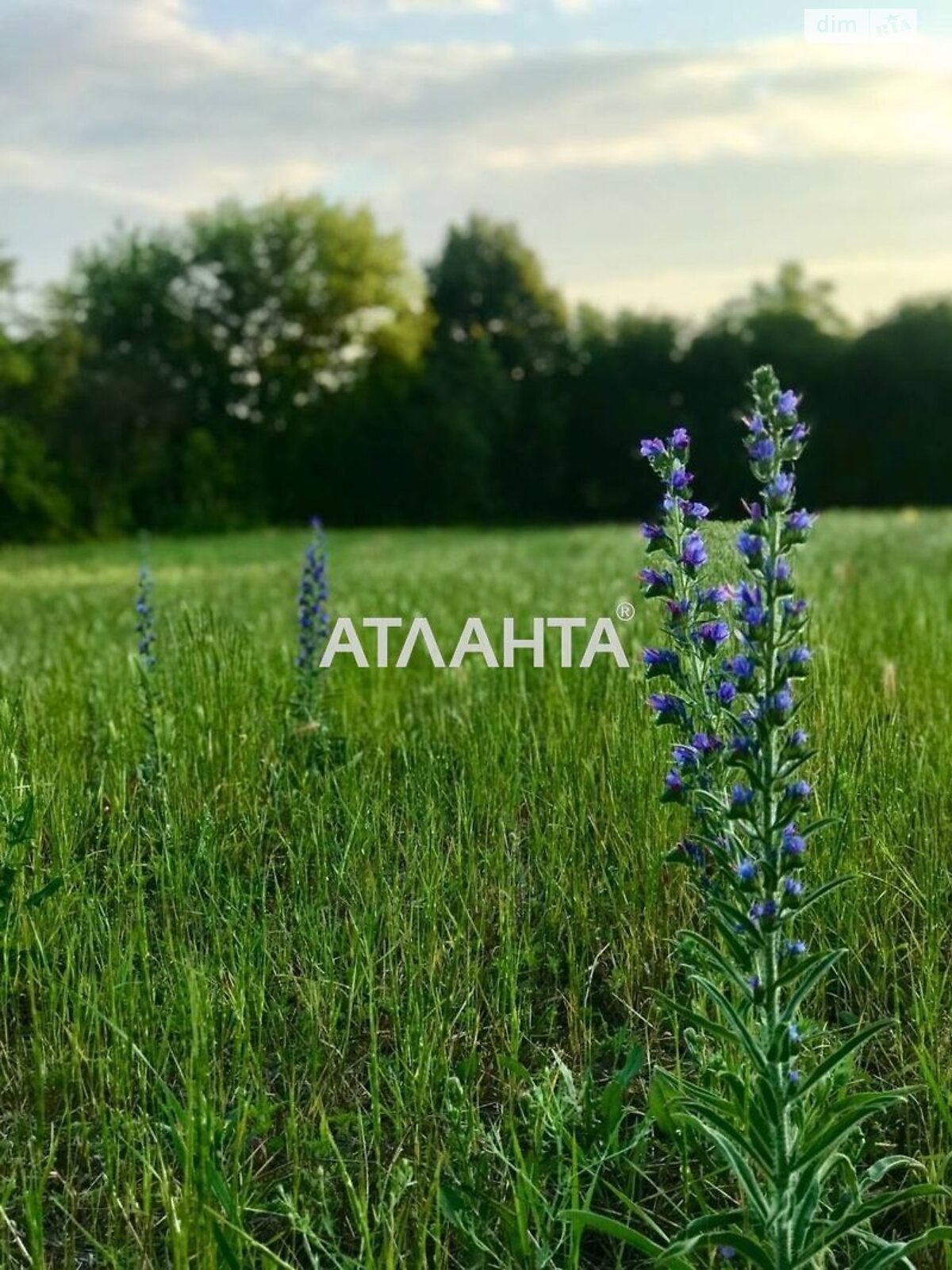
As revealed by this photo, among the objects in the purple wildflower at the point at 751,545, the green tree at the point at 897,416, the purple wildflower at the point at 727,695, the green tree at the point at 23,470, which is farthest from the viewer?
the green tree at the point at 897,416

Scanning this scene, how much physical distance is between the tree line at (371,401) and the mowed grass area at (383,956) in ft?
74.5

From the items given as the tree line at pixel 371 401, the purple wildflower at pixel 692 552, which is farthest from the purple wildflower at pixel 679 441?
the tree line at pixel 371 401

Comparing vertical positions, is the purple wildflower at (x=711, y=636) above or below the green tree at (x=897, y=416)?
below

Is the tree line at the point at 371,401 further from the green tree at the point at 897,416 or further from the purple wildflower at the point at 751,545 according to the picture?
the purple wildflower at the point at 751,545

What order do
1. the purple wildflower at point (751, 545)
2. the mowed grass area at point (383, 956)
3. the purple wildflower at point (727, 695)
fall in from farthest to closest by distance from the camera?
the mowed grass area at point (383, 956), the purple wildflower at point (727, 695), the purple wildflower at point (751, 545)

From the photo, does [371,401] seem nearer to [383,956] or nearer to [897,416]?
[897,416]

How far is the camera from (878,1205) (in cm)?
181

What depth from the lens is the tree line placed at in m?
27.5

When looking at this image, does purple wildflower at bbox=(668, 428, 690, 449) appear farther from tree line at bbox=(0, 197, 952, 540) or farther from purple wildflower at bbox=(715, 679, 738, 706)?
tree line at bbox=(0, 197, 952, 540)

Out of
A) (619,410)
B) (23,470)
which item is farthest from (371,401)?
(23,470)

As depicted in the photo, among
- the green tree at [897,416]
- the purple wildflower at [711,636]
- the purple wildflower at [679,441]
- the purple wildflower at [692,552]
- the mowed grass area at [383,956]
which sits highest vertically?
the green tree at [897,416]

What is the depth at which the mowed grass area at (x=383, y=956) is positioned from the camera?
2.17 m

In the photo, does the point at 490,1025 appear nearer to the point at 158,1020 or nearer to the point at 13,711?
the point at 158,1020

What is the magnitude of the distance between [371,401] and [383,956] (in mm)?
30351
